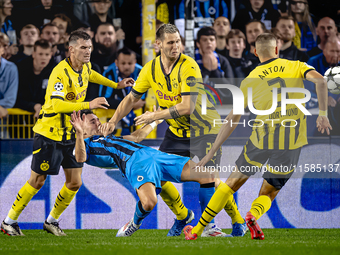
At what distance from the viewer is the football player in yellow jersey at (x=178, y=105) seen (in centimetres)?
454

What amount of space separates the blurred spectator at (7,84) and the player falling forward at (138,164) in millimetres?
2553

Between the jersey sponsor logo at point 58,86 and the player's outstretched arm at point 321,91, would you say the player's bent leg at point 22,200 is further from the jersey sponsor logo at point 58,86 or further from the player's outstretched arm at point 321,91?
the player's outstretched arm at point 321,91

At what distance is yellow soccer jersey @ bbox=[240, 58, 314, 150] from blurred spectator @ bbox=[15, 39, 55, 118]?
3902 mm

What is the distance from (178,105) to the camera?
442 centimetres

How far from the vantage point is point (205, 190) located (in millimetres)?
4691

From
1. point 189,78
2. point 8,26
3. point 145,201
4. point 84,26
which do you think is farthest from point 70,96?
point 8,26

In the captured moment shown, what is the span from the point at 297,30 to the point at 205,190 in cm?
387

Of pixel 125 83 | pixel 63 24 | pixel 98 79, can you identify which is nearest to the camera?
pixel 125 83

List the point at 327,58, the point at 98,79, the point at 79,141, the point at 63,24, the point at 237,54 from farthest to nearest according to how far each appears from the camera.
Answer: the point at 63,24 → the point at 237,54 → the point at 327,58 → the point at 98,79 → the point at 79,141

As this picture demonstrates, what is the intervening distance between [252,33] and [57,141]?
12.9 feet

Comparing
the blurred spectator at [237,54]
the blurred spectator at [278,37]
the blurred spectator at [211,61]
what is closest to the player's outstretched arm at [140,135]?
the blurred spectator at [211,61]

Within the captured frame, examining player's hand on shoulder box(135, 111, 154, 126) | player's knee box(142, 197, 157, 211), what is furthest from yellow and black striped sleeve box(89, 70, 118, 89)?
player's knee box(142, 197, 157, 211)

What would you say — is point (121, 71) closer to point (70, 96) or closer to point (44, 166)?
point (70, 96)

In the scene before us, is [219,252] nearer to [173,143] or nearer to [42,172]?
[173,143]
